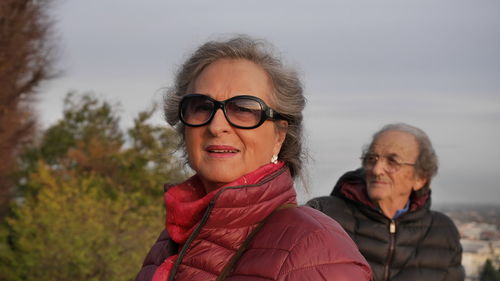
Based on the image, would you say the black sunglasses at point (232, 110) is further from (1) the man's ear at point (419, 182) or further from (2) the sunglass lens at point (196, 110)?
(1) the man's ear at point (419, 182)

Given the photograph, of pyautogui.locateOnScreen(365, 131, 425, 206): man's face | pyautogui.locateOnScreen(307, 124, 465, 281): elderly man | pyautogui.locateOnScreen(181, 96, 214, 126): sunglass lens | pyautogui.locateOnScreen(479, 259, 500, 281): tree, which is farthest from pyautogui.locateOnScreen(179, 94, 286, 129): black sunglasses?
pyautogui.locateOnScreen(479, 259, 500, 281): tree

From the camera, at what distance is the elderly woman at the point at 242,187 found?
6.24 ft

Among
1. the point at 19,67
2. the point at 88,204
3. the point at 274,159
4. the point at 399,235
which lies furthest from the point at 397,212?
the point at 19,67

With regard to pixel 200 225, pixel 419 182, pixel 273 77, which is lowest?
pixel 419 182

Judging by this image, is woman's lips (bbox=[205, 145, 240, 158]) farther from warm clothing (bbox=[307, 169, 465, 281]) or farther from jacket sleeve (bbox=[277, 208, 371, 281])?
warm clothing (bbox=[307, 169, 465, 281])

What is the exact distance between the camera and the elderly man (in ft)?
14.1

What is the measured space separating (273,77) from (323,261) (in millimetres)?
757

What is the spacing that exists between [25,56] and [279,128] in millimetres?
12308

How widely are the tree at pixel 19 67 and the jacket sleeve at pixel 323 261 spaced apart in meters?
12.1

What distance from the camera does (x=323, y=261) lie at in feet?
6.12

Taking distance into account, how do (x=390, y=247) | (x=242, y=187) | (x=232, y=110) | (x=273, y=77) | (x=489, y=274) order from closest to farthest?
(x=242, y=187) → (x=232, y=110) → (x=273, y=77) → (x=390, y=247) → (x=489, y=274)

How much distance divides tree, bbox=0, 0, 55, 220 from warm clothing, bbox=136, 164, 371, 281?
1178 centimetres

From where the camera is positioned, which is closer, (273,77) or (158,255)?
(273,77)

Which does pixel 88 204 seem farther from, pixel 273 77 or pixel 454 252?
pixel 273 77
